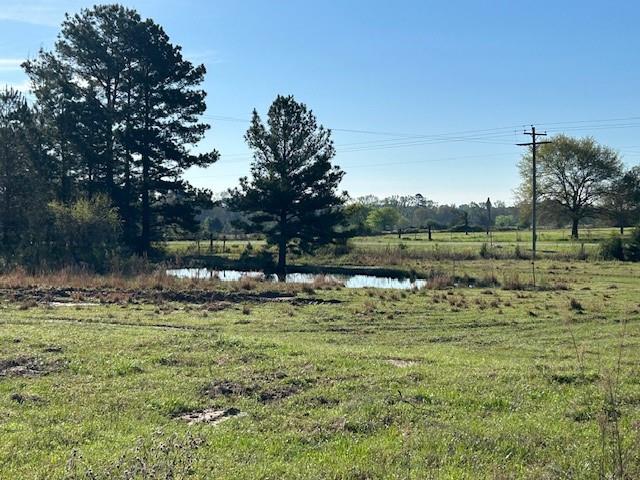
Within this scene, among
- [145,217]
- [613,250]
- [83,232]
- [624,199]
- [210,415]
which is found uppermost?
[624,199]

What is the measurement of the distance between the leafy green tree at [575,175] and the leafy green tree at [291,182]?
35.3 m

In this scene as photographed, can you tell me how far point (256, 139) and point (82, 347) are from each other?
31.2m

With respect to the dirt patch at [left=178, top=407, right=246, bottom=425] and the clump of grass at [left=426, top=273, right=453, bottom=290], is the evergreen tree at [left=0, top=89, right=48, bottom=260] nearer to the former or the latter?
the clump of grass at [left=426, top=273, right=453, bottom=290]

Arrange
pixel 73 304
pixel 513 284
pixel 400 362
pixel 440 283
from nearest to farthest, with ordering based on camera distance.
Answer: pixel 400 362
pixel 73 304
pixel 513 284
pixel 440 283

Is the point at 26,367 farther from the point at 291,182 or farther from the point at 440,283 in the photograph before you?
the point at 291,182

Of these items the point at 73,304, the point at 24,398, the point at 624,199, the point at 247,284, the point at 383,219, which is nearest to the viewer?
the point at 24,398

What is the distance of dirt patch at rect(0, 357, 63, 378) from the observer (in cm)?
856

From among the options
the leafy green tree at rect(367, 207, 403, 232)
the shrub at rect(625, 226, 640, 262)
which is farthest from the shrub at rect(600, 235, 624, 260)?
the leafy green tree at rect(367, 207, 403, 232)

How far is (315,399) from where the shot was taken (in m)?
7.38

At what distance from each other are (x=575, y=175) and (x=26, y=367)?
67.1m

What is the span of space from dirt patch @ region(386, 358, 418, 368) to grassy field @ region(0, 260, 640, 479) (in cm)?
8

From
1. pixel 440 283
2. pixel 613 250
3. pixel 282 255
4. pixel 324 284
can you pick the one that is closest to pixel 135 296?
pixel 324 284

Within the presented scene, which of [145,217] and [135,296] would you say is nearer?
[135,296]

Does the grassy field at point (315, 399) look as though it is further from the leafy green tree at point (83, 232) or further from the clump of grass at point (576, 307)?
the leafy green tree at point (83, 232)
